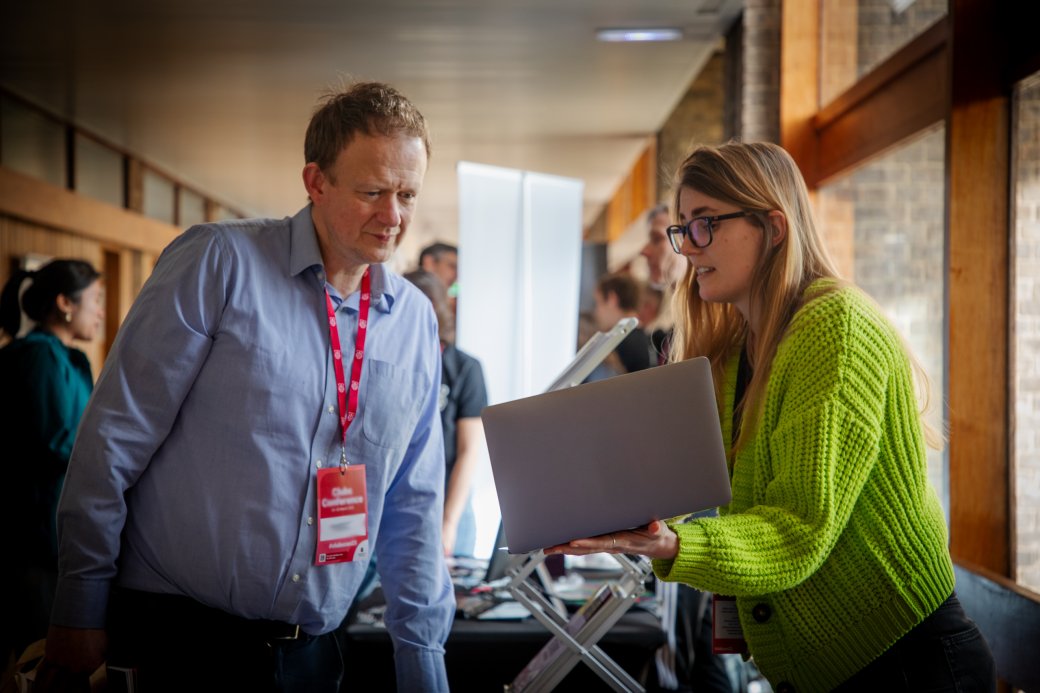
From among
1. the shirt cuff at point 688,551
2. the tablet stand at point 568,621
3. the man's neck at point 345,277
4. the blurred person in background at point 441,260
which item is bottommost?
the tablet stand at point 568,621

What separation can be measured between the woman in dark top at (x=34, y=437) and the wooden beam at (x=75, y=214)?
4.14 meters

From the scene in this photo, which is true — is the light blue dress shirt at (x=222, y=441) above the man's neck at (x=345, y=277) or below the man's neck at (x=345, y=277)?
below

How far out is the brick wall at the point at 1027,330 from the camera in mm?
2256

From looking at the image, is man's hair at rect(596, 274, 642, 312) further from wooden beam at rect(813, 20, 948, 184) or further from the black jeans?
the black jeans

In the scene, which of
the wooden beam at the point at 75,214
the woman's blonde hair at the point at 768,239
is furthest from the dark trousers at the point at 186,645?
the wooden beam at the point at 75,214

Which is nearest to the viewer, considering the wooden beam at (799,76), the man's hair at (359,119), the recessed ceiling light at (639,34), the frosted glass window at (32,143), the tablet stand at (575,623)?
the man's hair at (359,119)

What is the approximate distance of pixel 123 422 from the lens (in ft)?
3.88

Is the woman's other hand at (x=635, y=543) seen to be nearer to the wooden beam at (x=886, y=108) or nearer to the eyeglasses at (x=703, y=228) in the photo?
the eyeglasses at (x=703, y=228)

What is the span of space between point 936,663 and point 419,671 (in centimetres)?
88

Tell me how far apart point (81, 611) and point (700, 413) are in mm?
1023

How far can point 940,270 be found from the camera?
2.59 m

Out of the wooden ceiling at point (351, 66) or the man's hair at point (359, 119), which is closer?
the man's hair at point (359, 119)

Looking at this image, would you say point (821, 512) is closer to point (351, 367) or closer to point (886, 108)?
point (351, 367)

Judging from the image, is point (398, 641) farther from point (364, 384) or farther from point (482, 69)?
point (482, 69)
